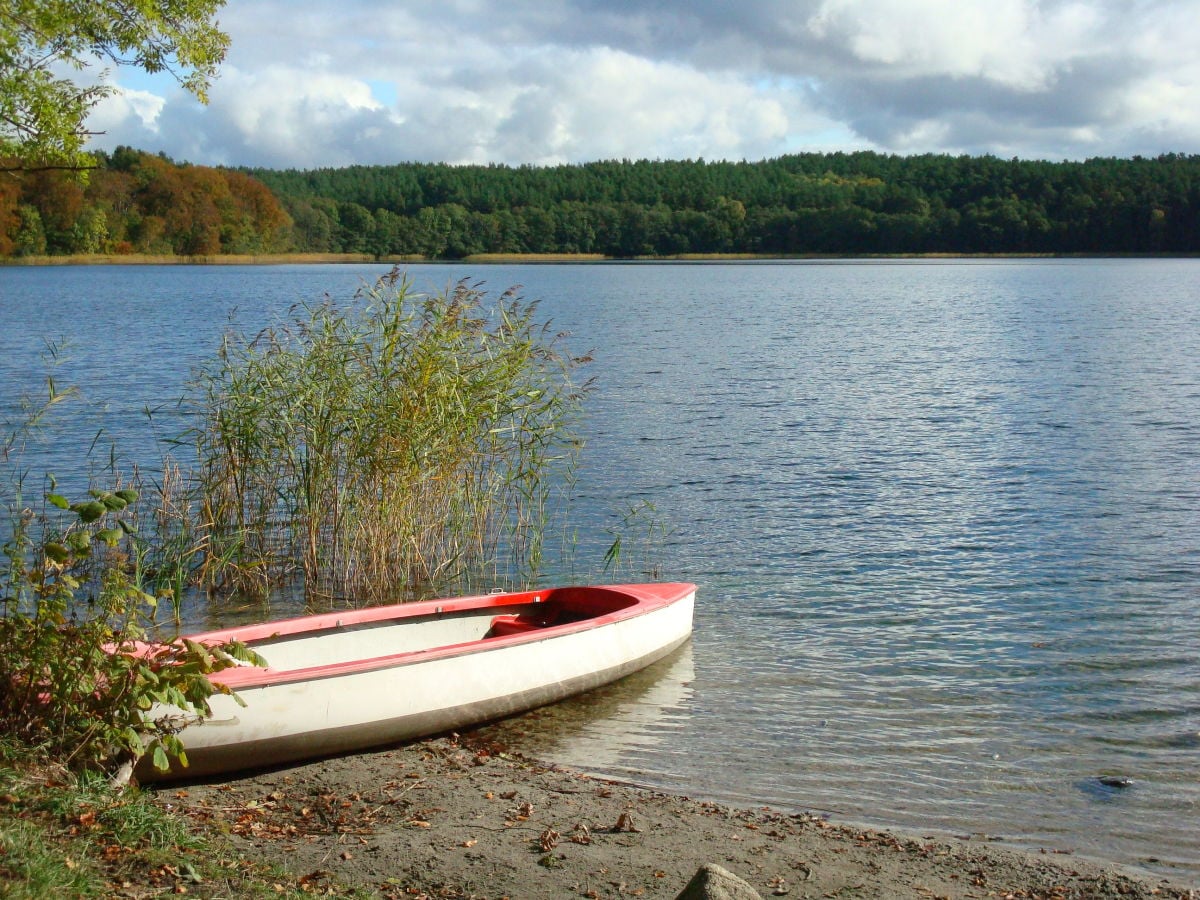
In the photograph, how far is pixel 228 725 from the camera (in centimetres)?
675

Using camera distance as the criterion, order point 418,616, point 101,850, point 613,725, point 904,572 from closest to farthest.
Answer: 1. point 101,850
2. point 613,725
3. point 418,616
4. point 904,572

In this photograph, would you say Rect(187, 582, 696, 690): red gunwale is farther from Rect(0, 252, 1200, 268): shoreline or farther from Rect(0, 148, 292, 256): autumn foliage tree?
Rect(0, 252, 1200, 268): shoreline

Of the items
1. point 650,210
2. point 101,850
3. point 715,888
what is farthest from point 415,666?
point 650,210

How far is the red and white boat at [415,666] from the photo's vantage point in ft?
22.6

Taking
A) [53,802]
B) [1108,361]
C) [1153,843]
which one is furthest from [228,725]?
[1108,361]

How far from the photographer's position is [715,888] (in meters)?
4.21

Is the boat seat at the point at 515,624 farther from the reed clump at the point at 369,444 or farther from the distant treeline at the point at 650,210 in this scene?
the distant treeline at the point at 650,210

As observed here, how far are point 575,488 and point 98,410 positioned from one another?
10.6 metres

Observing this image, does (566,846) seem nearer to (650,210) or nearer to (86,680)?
(86,680)

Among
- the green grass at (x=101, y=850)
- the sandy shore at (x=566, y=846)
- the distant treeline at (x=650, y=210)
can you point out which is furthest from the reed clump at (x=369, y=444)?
the distant treeline at (x=650, y=210)

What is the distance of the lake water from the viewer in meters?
7.42

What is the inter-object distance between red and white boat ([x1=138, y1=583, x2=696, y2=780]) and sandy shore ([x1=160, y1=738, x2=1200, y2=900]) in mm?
305

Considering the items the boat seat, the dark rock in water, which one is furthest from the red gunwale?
the dark rock in water

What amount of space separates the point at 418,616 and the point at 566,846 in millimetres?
3574
